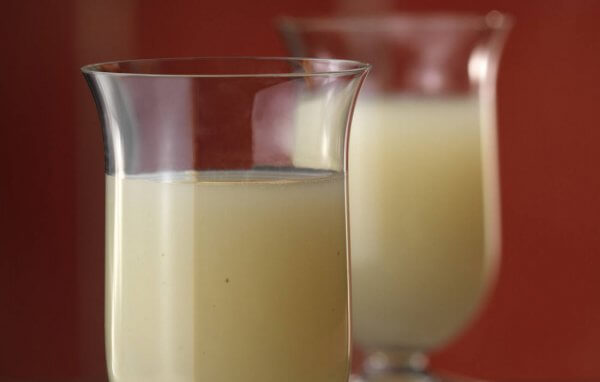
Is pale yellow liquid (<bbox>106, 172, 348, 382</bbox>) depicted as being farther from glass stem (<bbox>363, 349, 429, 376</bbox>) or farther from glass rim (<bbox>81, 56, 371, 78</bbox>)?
glass stem (<bbox>363, 349, 429, 376</bbox>)

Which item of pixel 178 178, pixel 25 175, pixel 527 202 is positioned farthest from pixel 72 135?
pixel 178 178

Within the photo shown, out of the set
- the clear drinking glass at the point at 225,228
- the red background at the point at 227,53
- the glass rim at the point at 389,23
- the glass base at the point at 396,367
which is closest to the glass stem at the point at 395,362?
the glass base at the point at 396,367

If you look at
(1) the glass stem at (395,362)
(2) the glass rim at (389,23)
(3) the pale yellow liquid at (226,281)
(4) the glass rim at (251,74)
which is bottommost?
(1) the glass stem at (395,362)

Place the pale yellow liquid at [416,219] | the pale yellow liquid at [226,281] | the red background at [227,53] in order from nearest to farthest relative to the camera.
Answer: the pale yellow liquid at [226,281]
the pale yellow liquid at [416,219]
the red background at [227,53]

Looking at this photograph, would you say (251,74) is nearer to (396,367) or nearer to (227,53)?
(396,367)

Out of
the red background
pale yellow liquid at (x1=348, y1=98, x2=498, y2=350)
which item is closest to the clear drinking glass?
pale yellow liquid at (x1=348, y1=98, x2=498, y2=350)

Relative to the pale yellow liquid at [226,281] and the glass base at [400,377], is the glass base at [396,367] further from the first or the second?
the pale yellow liquid at [226,281]
